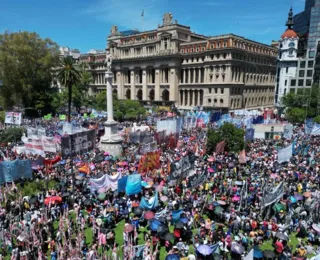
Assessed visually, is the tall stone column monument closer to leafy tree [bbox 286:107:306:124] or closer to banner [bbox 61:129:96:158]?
banner [bbox 61:129:96:158]

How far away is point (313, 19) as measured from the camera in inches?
2403

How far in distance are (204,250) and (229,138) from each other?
17505 mm

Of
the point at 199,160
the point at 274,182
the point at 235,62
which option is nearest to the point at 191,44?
the point at 235,62

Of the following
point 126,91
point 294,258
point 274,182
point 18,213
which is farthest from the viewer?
point 126,91

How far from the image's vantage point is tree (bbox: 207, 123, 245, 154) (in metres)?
27.8

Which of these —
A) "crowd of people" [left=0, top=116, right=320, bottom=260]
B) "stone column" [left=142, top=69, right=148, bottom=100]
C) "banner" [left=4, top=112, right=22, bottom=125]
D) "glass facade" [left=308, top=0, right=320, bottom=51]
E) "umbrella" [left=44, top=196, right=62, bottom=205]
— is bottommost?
"crowd of people" [left=0, top=116, right=320, bottom=260]

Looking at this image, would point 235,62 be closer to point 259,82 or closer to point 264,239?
point 259,82

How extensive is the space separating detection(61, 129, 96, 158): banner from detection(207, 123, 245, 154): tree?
37.5 feet

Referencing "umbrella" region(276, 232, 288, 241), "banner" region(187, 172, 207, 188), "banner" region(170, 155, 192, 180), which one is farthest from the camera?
"banner" region(170, 155, 192, 180)

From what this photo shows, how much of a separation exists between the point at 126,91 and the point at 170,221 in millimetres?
73338

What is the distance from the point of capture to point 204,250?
1166 centimetres

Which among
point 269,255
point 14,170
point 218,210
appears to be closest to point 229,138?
point 218,210

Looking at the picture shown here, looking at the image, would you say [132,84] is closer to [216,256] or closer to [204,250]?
[204,250]

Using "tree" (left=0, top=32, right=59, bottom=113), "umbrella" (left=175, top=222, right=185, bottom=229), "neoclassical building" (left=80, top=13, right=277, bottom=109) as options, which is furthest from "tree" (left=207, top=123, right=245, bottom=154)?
"tree" (left=0, top=32, right=59, bottom=113)
